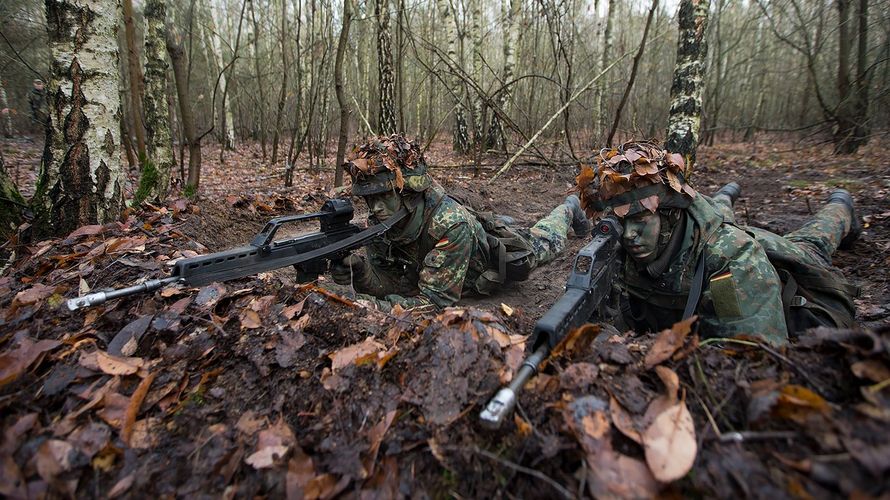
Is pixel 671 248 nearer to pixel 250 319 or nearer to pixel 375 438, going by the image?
pixel 375 438

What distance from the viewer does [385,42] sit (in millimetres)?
7406

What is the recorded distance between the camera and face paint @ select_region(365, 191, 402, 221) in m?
3.71

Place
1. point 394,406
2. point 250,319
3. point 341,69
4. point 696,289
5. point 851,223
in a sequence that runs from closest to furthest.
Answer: point 394,406, point 250,319, point 696,289, point 851,223, point 341,69

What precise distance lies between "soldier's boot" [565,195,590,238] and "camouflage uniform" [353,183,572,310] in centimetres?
84

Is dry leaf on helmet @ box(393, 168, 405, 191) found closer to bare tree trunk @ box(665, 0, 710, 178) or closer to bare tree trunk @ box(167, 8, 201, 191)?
bare tree trunk @ box(167, 8, 201, 191)

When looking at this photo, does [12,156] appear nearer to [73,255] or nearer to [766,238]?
[73,255]

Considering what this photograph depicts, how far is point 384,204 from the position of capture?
3.73 metres

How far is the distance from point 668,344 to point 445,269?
2315 mm

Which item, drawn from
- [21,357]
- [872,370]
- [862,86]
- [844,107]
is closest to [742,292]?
[872,370]

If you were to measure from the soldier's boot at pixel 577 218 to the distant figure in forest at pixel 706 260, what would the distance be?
2562mm

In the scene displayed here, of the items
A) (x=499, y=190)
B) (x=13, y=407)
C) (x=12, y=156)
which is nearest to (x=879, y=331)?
(x=13, y=407)

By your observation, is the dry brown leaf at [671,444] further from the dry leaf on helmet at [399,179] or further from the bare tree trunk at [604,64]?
the bare tree trunk at [604,64]

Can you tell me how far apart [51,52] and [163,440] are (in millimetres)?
3633

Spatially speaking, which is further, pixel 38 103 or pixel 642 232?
pixel 38 103
